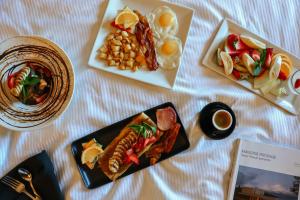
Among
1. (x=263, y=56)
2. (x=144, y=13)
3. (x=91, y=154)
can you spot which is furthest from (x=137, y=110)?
(x=263, y=56)

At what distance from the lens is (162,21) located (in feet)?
3.08

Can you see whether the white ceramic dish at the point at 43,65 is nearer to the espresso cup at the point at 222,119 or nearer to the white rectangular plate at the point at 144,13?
the white rectangular plate at the point at 144,13

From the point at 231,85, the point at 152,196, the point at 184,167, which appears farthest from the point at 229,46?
the point at 152,196

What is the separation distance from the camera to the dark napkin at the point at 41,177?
854mm

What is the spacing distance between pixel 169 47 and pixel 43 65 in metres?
0.33

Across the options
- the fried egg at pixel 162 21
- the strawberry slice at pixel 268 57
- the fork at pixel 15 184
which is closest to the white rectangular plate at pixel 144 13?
the fried egg at pixel 162 21

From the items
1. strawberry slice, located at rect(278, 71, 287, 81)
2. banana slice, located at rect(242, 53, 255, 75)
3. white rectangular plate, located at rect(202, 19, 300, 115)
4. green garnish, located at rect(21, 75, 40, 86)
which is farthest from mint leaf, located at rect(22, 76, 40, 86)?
strawberry slice, located at rect(278, 71, 287, 81)

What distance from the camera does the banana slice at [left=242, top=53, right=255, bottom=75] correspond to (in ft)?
3.06

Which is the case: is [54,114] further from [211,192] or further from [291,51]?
[291,51]

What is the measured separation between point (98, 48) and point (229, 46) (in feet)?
1.15

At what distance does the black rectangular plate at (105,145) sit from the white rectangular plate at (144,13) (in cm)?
7

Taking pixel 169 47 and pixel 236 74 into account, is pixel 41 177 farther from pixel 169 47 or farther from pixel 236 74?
pixel 236 74

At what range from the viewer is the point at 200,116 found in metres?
0.93

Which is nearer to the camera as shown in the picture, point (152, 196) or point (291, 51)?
point (152, 196)
